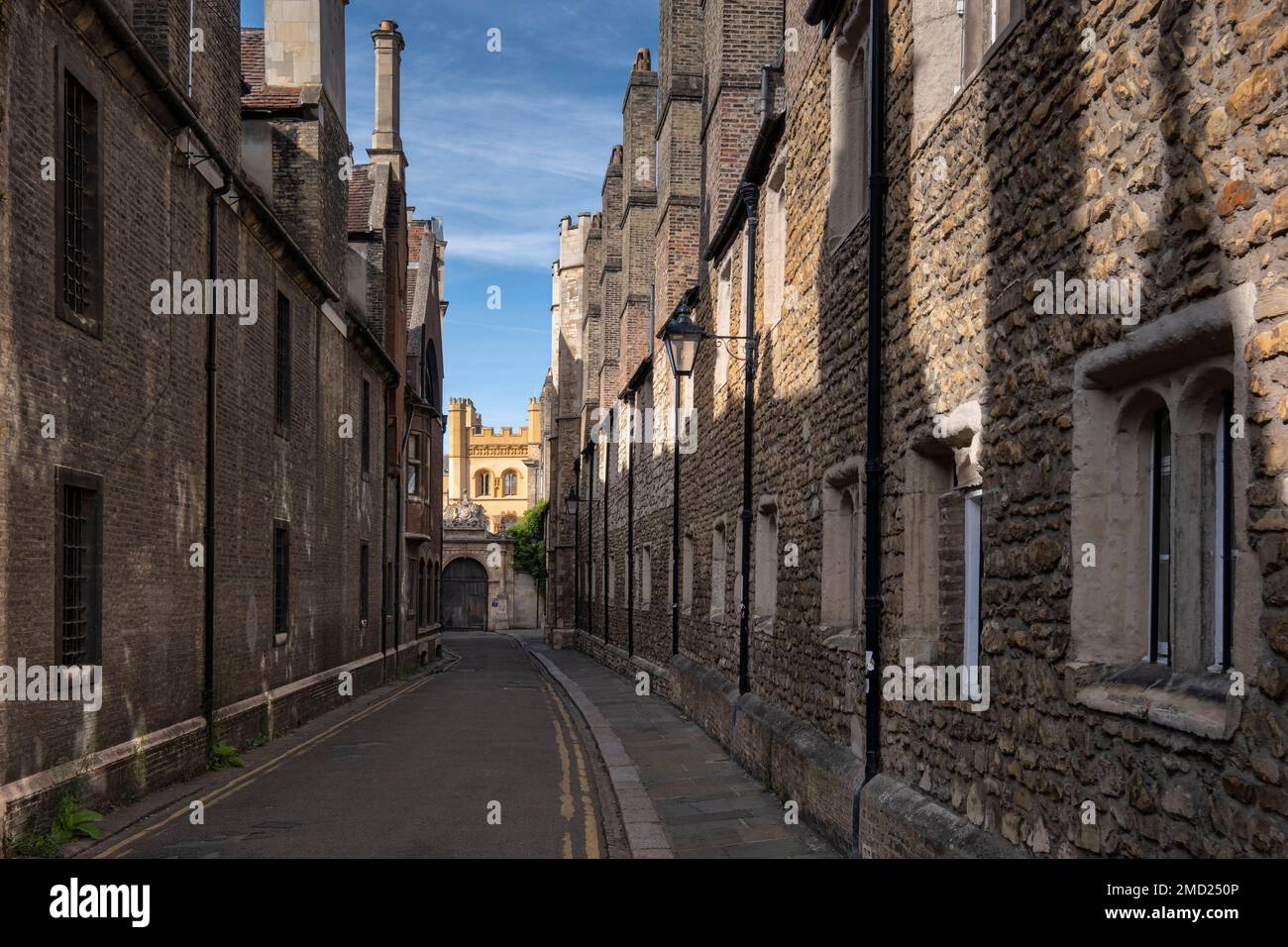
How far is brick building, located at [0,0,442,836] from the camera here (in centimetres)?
876

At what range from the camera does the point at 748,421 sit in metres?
14.2

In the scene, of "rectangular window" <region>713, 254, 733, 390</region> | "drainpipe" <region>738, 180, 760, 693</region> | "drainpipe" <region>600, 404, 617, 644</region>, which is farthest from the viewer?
"drainpipe" <region>600, 404, 617, 644</region>

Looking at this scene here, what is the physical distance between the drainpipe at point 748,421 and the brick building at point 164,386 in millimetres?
6088

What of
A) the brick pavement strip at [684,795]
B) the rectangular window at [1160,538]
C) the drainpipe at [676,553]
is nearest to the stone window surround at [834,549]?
the brick pavement strip at [684,795]

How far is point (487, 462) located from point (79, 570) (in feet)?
288

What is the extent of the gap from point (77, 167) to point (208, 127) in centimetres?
425

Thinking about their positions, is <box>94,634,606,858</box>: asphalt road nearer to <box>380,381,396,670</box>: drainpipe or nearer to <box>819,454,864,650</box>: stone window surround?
<box>819,454,864,650</box>: stone window surround

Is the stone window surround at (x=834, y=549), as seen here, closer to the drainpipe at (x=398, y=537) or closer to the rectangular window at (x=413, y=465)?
the drainpipe at (x=398, y=537)

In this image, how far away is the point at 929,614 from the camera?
24.6 ft

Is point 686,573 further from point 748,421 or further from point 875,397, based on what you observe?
point 875,397

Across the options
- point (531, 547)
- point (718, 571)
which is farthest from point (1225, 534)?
point (531, 547)

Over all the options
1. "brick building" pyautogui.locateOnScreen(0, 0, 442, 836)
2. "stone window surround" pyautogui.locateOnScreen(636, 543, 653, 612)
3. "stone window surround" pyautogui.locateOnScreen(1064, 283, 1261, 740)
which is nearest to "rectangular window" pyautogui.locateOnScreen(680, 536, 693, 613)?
"stone window surround" pyautogui.locateOnScreen(636, 543, 653, 612)

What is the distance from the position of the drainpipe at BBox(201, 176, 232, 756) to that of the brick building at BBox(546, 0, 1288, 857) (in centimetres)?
592
